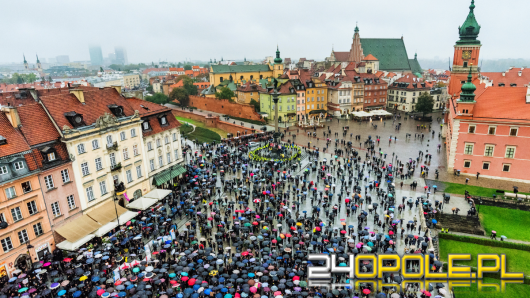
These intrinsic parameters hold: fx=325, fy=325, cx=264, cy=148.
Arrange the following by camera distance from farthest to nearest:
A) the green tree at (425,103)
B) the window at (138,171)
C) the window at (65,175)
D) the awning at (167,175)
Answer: the green tree at (425,103)
the awning at (167,175)
the window at (138,171)
the window at (65,175)

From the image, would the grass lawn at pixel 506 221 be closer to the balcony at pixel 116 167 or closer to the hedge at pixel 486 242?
the hedge at pixel 486 242

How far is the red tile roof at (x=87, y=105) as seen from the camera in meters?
27.6

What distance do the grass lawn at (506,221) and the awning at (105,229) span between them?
33.1m

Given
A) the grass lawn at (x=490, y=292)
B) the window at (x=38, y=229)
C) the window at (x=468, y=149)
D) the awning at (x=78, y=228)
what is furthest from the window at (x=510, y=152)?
the window at (x=38, y=229)

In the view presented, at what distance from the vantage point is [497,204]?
1319 inches

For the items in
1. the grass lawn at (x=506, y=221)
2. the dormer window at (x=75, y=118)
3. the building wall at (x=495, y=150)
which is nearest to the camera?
the dormer window at (x=75, y=118)

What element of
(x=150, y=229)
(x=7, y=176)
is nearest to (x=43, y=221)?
(x=7, y=176)

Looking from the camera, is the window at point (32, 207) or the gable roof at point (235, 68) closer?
the window at point (32, 207)

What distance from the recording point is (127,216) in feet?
96.9

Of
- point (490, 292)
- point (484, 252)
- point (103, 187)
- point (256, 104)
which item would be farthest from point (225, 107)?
point (490, 292)

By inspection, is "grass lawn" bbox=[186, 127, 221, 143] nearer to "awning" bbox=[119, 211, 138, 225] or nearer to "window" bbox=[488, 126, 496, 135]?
"awning" bbox=[119, 211, 138, 225]

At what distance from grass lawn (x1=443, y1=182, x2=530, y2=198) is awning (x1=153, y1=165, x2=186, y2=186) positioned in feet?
102

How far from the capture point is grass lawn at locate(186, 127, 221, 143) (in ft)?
208

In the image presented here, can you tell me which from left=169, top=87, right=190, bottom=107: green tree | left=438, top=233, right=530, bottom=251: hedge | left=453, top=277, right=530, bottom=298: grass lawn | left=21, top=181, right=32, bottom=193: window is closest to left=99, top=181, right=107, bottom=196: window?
left=21, top=181, right=32, bottom=193: window
